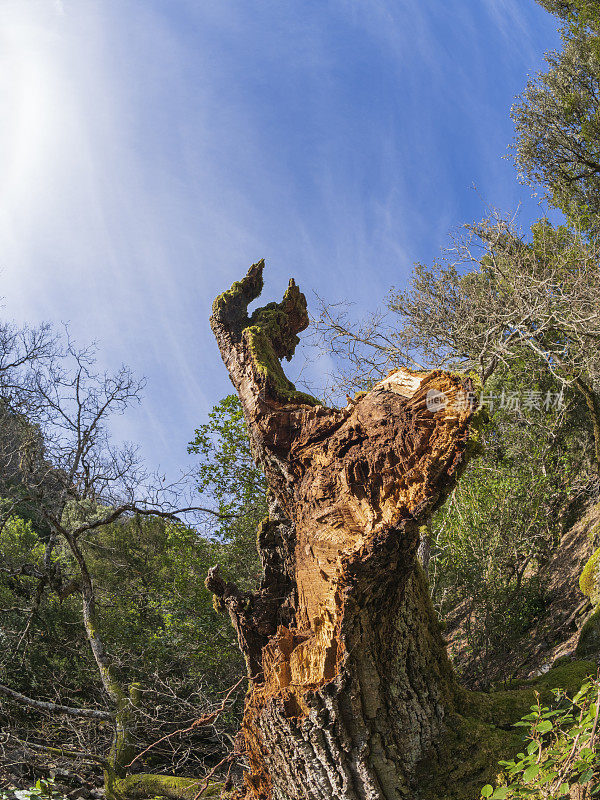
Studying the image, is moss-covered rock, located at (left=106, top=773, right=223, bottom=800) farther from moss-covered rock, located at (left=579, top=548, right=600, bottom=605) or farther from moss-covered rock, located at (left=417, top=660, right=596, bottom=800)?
moss-covered rock, located at (left=579, top=548, right=600, bottom=605)

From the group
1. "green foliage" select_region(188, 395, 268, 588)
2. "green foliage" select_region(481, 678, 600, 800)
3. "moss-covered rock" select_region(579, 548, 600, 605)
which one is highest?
"green foliage" select_region(188, 395, 268, 588)

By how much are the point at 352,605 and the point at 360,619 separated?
0.12 m

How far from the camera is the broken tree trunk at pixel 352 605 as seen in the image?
2656 mm

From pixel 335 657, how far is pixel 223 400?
16.6ft

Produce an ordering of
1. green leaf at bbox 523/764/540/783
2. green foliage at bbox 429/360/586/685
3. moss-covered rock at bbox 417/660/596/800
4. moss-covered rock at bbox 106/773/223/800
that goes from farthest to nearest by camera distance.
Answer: green foliage at bbox 429/360/586/685
moss-covered rock at bbox 106/773/223/800
moss-covered rock at bbox 417/660/596/800
green leaf at bbox 523/764/540/783

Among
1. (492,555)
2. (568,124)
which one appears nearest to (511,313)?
(492,555)

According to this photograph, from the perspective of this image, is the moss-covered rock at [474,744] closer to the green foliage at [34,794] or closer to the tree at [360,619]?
the tree at [360,619]

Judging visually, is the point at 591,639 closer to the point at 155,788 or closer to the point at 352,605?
the point at 352,605

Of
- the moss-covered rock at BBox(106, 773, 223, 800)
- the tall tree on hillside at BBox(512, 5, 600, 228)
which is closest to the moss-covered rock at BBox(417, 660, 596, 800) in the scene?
the moss-covered rock at BBox(106, 773, 223, 800)

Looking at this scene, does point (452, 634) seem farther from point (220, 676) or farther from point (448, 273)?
point (448, 273)

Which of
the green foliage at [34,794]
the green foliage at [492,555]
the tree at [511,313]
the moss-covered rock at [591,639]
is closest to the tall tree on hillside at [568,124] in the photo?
the tree at [511,313]

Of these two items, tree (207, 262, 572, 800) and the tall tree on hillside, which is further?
the tall tree on hillside

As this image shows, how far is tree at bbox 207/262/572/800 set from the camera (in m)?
2.66

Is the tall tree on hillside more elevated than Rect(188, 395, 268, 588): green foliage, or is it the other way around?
the tall tree on hillside
